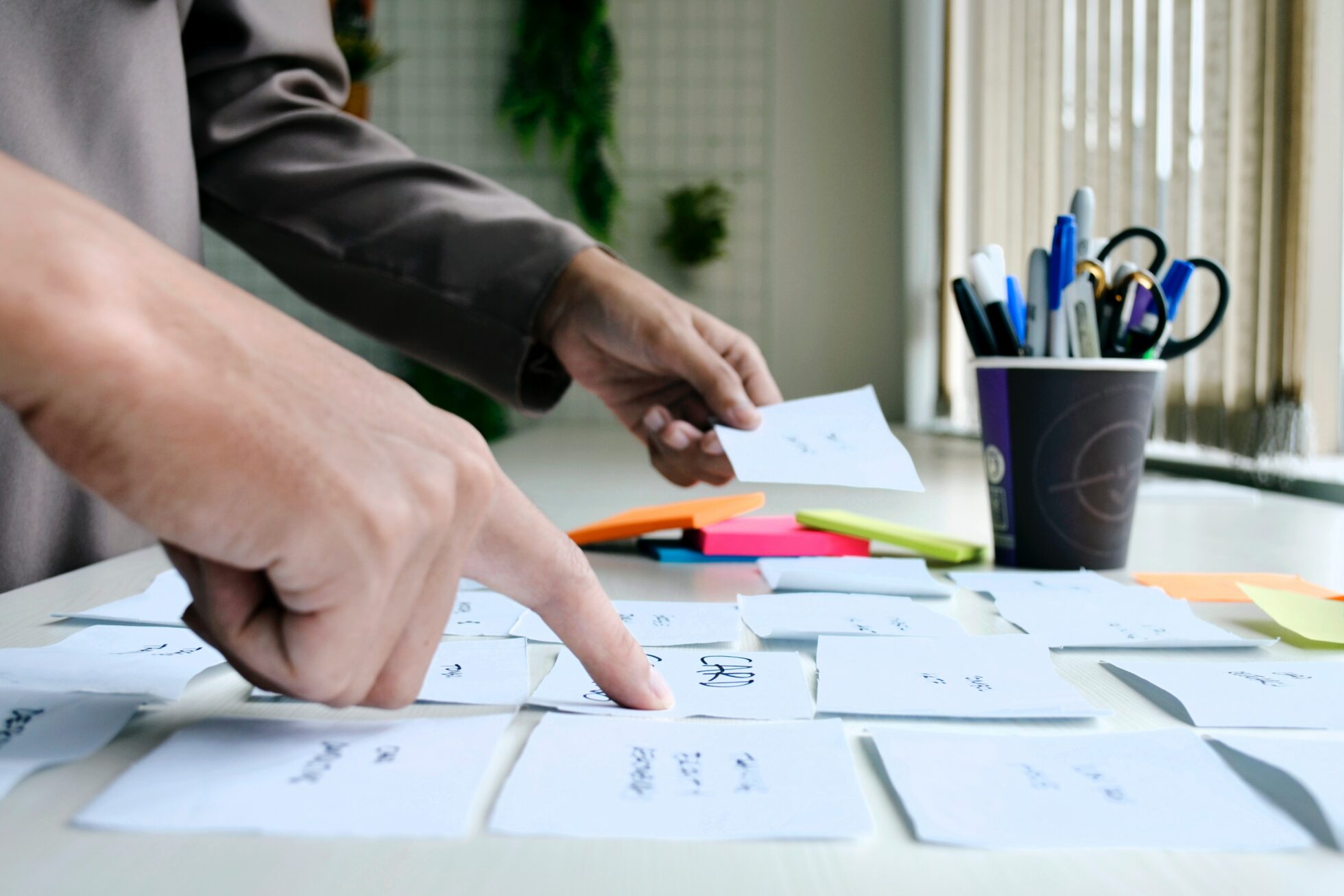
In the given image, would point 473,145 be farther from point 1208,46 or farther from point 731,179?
point 1208,46

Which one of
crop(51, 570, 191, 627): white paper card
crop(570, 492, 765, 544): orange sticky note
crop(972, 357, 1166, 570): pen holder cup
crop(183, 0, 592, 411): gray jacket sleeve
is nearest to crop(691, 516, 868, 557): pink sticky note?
crop(570, 492, 765, 544): orange sticky note

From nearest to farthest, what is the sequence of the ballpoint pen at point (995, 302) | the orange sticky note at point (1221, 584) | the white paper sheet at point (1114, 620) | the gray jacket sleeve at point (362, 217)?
the white paper sheet at point (1114, 620)
the orange sticky note at point (1221, 584)
the ballpoint pen at point (995, 302)
the gray jacket sleeve at point (362, 217)

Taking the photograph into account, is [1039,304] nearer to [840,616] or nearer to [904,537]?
[904,537]

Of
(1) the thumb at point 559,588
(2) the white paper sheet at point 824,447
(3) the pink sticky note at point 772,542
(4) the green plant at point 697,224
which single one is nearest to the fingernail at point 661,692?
(1) the thumb at point 559,588

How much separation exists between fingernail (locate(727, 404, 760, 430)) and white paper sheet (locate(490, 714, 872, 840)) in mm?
386

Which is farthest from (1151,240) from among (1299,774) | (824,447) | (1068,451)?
(1299,774)

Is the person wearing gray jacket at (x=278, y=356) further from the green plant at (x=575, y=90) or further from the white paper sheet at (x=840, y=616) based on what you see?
the green plant at (x=575, y=90)

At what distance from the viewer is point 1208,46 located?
1.49 meters

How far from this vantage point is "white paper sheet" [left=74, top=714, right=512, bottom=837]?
0.27 metres

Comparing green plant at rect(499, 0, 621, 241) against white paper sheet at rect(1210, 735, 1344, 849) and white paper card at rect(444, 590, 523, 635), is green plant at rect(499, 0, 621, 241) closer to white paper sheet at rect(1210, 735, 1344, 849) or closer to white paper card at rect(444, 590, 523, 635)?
white paper card at rect(444, 590, 523, 635)

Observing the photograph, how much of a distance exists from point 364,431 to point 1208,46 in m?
1.60

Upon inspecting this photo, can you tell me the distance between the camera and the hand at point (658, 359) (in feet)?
2.53

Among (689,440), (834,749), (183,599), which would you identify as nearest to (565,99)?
(689,440)

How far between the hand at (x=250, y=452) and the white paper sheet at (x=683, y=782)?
5cm
